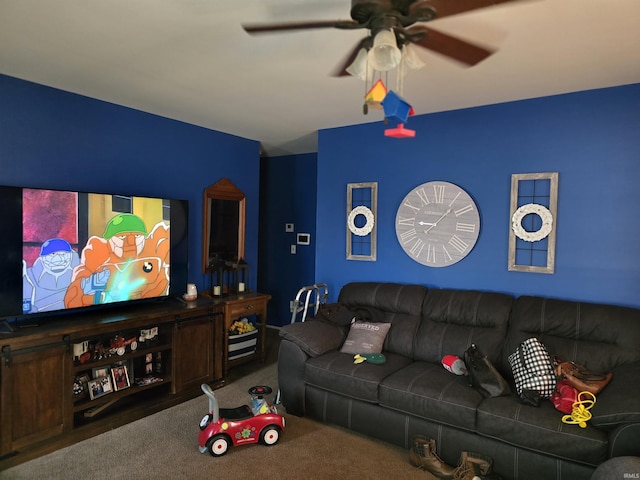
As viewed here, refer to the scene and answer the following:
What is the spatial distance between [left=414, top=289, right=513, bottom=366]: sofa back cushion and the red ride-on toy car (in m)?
1.24

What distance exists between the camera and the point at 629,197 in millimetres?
2734

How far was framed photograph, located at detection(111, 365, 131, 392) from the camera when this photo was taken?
10.1 feet

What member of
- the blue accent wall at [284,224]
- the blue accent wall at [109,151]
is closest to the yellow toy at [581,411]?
the blue accent wall at [109,151]

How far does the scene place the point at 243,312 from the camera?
12.9 feet

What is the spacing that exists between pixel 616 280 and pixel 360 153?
2378mm

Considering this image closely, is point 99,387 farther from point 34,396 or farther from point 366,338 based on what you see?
point 366,338

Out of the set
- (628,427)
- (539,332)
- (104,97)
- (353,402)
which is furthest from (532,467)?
(104,97)

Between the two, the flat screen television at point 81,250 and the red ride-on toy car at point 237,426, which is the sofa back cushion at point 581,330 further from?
the flat screen television at point 81,250

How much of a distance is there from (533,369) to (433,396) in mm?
640

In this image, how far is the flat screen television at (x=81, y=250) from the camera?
259 cm

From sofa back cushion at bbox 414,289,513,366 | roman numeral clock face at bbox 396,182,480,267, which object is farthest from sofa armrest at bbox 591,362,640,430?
roman numeral clock face at bbox 396,182,480,267

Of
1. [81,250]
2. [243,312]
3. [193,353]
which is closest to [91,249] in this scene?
[81,250]

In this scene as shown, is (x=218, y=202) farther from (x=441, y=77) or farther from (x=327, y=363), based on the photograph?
(x=441, y=77)

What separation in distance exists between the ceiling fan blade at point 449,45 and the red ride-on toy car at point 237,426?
2273mm
